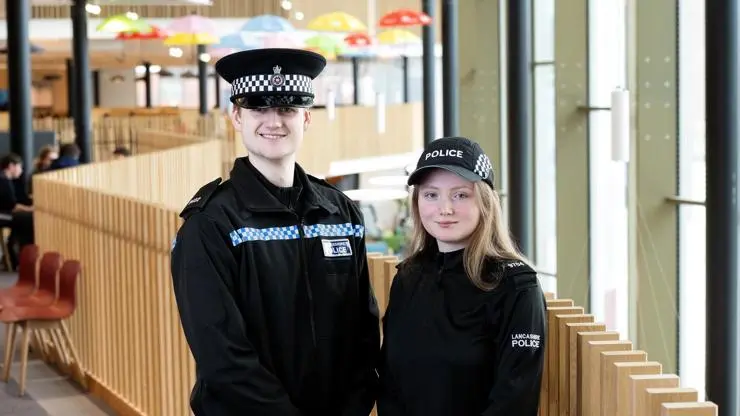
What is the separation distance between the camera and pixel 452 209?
130 inches

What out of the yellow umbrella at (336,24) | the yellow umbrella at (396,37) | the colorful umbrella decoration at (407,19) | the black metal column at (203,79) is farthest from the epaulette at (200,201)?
the black metal column at (203,79)

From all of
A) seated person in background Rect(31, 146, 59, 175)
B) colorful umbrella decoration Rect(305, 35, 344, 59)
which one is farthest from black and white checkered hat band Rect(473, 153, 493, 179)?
colorful umbrella decoration Rect(305, 35, 344, 59)

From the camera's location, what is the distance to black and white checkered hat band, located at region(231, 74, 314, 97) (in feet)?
11.2

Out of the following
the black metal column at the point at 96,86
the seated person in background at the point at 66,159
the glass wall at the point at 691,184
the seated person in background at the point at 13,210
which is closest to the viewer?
the glass wall at the point at 691,184

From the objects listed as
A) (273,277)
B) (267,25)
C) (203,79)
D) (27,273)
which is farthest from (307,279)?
(203,79)

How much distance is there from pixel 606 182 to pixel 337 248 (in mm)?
10942

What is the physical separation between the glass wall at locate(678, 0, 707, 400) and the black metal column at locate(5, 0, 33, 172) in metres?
8.41

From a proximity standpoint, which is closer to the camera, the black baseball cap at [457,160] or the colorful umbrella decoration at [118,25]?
the black baseball cap at [457,160]

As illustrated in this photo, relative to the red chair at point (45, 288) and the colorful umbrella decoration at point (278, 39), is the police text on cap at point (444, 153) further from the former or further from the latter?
the colorful umbrella decoration at point (278, 39)

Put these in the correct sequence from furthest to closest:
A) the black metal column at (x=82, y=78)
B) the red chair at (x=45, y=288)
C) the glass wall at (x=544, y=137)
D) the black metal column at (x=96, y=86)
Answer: the black metal column at (x=96, y=86) < the black metal column at (x=82, y=78) < the glass wall at (x=544, y=137) < the red chair at (x=45, y=288)

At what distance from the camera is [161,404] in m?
6.85

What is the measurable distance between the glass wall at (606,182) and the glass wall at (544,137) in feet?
4.70

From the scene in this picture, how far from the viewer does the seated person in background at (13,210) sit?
568 inches

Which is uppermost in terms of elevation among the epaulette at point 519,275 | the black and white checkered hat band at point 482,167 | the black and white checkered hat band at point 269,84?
the black and white checkered hat band at point 269,84
